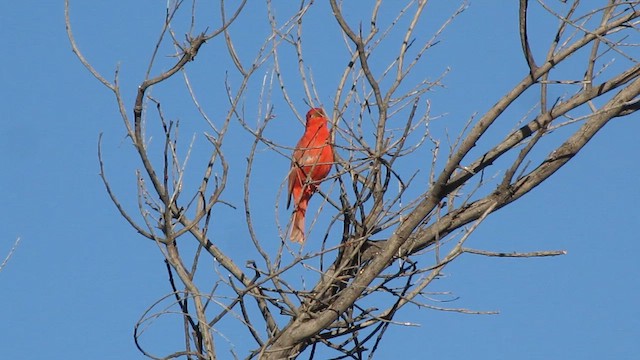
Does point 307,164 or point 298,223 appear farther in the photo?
point 298,223

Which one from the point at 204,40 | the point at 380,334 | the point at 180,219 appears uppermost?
the point at 204,40

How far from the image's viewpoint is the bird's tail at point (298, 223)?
581 centimetres

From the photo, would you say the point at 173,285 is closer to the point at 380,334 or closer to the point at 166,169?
the point at 166,169

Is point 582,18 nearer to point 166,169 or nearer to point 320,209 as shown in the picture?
point 320,209

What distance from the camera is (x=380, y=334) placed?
14.4 feet

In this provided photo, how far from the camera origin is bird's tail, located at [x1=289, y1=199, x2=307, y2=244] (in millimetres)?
5812

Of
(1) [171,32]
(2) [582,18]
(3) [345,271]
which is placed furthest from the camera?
(3) [345,271]

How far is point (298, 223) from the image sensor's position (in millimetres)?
6297

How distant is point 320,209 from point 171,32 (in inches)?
39.5

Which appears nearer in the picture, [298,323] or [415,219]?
[415,219]

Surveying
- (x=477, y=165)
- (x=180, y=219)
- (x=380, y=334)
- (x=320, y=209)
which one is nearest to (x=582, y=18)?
(x=477, y=165)

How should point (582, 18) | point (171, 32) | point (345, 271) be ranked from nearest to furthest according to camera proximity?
point (582, 18)
point (171, 32)
point (345, 271)

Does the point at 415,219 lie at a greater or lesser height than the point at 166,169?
lesser

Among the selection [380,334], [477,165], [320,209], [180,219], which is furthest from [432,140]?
[180,219]
